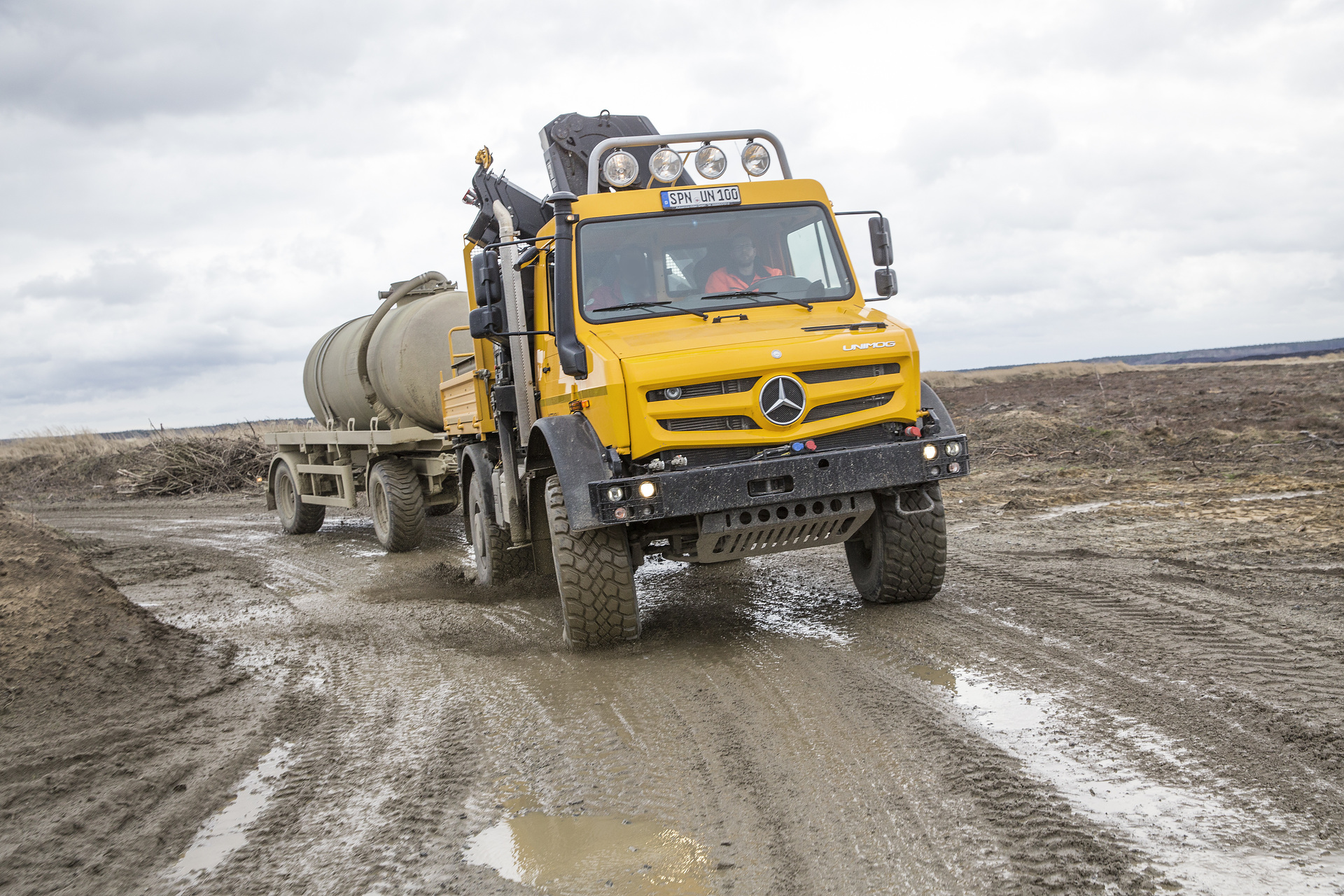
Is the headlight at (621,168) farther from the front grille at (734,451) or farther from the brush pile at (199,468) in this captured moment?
the brush pile at (199,468)

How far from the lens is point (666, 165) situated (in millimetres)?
6680

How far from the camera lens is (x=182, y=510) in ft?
63.0

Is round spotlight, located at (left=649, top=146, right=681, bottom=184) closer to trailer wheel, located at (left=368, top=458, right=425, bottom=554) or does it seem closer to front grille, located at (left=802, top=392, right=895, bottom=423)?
front grille, located at (left=802, top=392, right=895, bottom=423)

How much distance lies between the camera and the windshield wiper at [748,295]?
626 centimetres

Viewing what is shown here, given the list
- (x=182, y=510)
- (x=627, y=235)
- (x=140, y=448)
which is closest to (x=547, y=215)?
(x=627, y=235)

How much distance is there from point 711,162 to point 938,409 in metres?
2.36

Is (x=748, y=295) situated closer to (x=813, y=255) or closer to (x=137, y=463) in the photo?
(x=813, y=255)

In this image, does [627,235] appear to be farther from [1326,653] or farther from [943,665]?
[1326,653]

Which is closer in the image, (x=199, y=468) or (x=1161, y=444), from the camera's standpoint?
(x=1161, y=444)

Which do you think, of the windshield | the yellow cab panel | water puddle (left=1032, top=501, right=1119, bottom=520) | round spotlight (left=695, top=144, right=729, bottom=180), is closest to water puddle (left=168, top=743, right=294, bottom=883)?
the yellow cab panel

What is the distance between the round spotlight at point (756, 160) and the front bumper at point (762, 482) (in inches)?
94.6

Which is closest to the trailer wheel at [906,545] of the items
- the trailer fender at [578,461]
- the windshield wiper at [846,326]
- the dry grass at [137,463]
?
the windshield wiper at [846,326]

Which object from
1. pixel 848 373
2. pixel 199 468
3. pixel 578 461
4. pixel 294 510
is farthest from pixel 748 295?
pixel 199 468

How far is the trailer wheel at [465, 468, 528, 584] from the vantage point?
27.1ft
